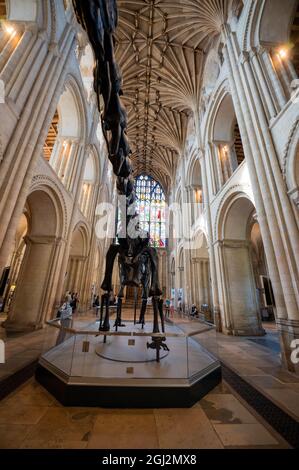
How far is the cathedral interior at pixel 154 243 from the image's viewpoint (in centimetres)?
236

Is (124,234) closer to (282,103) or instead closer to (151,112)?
(282,103)

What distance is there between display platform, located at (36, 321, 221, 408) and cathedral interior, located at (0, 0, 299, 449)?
3 cm

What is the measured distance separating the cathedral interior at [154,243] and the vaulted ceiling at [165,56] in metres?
0.11

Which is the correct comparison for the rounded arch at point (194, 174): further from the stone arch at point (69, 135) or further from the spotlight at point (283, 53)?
the spotlight at point (283, 53)

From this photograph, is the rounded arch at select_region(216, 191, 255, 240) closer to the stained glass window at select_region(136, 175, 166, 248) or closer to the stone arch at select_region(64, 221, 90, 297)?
the stone arch at select_region(64, 221, 90, 297)

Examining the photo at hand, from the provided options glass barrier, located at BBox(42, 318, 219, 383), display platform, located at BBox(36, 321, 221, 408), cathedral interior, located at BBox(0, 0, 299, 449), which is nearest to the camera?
cathedral interior, located at BBox(0, 0, 299, 449)

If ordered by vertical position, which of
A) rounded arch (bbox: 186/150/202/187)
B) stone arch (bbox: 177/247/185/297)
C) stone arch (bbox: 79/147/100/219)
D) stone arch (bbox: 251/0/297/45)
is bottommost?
stone arch (bbox: 177/247/185/297)

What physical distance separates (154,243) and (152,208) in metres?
23.2

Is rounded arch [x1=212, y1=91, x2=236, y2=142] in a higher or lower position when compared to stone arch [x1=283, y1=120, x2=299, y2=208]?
higher

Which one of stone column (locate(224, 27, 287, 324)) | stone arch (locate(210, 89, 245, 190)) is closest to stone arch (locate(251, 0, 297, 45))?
stone column (locate(224, 27, 287, 324))

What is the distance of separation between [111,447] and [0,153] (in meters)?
6.65

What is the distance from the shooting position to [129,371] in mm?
2871

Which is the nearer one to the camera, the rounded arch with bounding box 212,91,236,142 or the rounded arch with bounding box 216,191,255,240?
the rounded arch with bounding box 216,191,255,240

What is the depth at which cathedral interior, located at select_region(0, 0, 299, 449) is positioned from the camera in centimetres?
236
